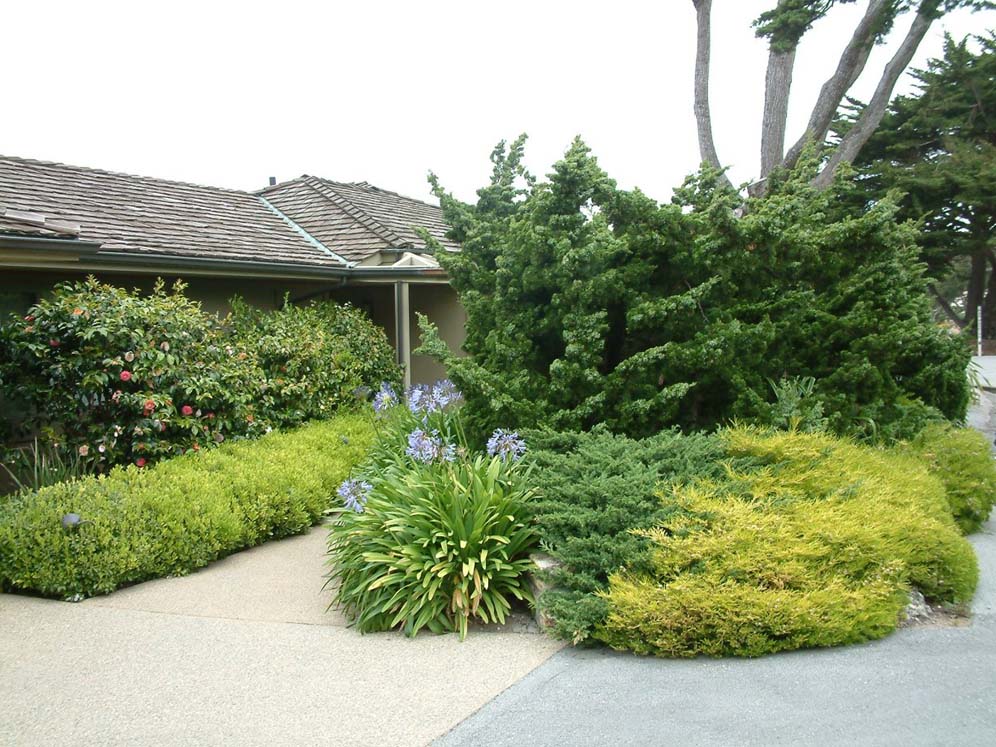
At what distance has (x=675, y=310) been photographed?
733 cm

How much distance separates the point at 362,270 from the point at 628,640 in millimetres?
9082

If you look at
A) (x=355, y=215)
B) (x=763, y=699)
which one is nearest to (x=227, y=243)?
(x=355, y=215)

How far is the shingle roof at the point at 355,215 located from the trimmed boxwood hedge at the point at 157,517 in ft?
19.4

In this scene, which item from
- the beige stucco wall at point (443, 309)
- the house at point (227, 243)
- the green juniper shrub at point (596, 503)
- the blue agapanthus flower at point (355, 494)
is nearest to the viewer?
the green juniper shrub at point (596, 503)

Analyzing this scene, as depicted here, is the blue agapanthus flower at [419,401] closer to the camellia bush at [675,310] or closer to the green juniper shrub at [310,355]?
the camellia bush at [675,310]

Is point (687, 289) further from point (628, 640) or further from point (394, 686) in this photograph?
point (394, 686)

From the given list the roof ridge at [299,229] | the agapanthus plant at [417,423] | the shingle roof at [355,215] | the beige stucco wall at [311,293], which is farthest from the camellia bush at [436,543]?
the roof ridge at [299,229]

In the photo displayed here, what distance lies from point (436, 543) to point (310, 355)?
199 inches

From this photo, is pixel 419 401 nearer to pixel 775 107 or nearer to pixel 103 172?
pixel 103 172

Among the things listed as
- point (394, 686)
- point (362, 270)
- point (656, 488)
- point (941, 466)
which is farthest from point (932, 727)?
point (362, 270)

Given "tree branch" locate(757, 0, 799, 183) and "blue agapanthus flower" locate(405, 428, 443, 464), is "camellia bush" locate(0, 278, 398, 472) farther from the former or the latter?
"tree branch" locate(757, 0, 799, 183)

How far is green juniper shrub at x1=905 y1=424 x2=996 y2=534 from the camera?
7.51 m

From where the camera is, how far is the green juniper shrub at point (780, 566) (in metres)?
4.63

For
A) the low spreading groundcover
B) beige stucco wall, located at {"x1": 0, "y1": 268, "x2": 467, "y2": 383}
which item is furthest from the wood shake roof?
the low spreading groundcover
